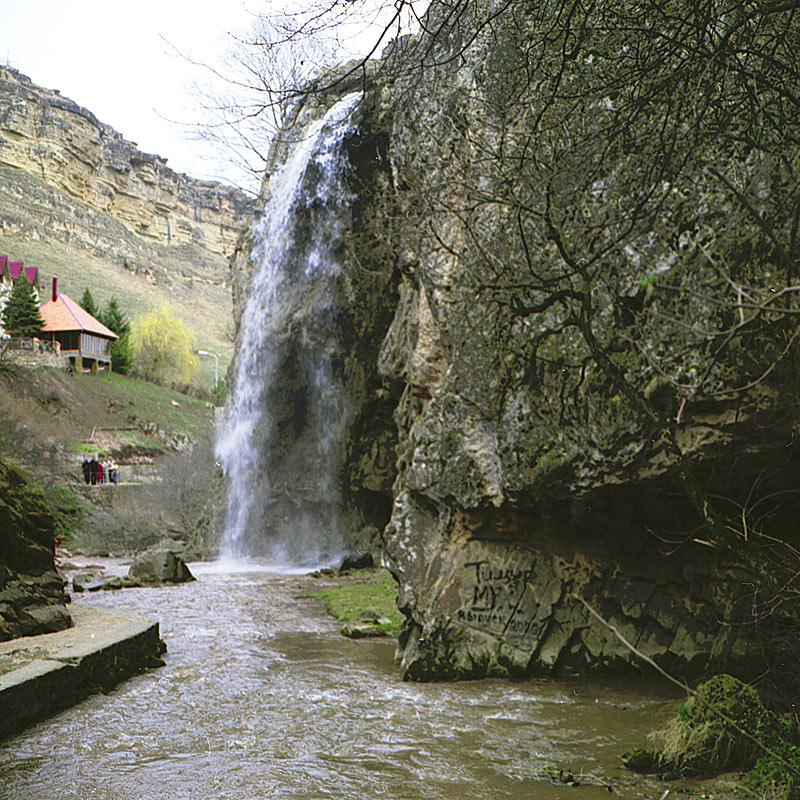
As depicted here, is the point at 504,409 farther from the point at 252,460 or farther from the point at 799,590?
the point at 252,460

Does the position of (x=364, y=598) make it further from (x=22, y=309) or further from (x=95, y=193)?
(x=95, y=193)

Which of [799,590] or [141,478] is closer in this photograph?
[799,590]

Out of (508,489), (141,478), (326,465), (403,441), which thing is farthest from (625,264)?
(141,478)

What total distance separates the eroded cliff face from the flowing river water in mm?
59461

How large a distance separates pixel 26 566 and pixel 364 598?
5752 millimetres

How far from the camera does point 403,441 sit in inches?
359

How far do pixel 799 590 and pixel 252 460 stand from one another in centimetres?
1656

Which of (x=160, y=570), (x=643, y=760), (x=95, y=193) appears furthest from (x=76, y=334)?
(x=643, y=760)

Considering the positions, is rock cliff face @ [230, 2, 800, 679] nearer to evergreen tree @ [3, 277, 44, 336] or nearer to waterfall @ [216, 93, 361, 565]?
waterfall @ [216, 93, 361, 565]

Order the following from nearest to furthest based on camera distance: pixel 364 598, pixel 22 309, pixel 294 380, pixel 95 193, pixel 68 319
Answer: pixel 364 598 → pixel 294 380 → pixel 22 309 → pixel 68 319 → pixel 95 193

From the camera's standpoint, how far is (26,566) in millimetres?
7301

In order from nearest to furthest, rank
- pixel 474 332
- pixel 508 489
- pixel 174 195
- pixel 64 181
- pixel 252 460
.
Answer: pixel 508 489, pixel 474 332, pixel 252 460, pixel 64 181, pixel 174 195

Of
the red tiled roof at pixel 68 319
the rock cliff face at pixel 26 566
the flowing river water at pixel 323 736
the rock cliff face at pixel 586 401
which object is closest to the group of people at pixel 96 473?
the red tiled roof at pixel 68 319

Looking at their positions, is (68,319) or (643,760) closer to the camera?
(643,760)
